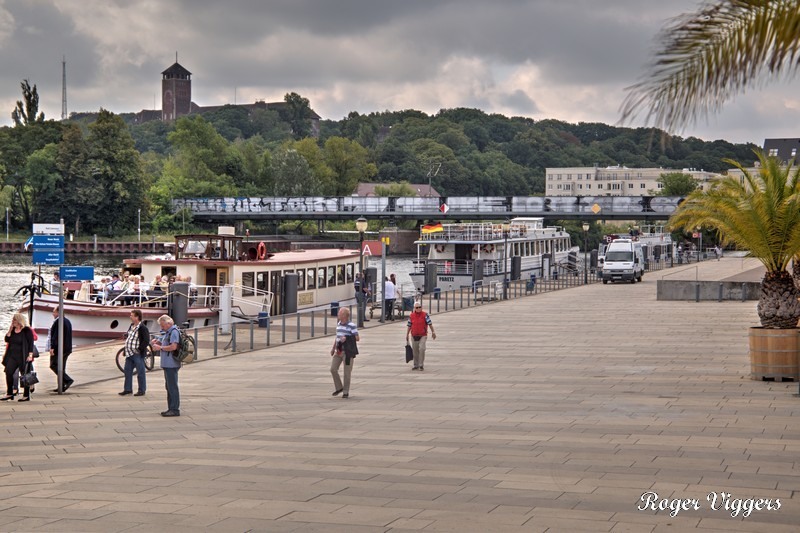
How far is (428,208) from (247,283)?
83001 millimetres

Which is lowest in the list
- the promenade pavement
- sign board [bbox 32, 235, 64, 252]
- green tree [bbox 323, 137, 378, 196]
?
the promenade pavement

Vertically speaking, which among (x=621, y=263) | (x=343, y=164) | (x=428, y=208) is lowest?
(x=621, y=263)

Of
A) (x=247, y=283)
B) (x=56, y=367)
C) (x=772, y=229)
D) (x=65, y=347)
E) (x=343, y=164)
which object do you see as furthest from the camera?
(x=343, y=164)

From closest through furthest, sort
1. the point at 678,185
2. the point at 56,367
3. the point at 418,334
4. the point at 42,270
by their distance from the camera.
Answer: the point at 56,367
the point at 418,334
the point at 42,270
the point at 678,185

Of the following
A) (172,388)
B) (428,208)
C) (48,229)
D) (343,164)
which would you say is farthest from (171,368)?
(343,164)

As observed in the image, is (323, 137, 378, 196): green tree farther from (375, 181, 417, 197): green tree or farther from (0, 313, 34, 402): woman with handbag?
(0, 313, 34, 402): woman with handbag

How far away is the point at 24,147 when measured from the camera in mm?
122000

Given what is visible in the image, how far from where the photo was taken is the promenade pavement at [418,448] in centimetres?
1076

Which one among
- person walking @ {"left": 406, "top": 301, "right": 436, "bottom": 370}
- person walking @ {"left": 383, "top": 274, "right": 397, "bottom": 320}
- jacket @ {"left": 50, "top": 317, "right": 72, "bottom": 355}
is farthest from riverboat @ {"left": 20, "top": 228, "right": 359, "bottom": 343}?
person walking @ {"left": 406, "top": 301, "right": 436, "bottom": 370}

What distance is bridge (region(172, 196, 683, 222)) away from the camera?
105 meters

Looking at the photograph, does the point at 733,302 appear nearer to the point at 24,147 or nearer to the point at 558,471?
the point at 558,471

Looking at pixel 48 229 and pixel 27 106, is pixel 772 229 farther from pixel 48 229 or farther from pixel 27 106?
pixel 27 106

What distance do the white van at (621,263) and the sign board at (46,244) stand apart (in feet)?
145

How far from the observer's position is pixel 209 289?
126ft
